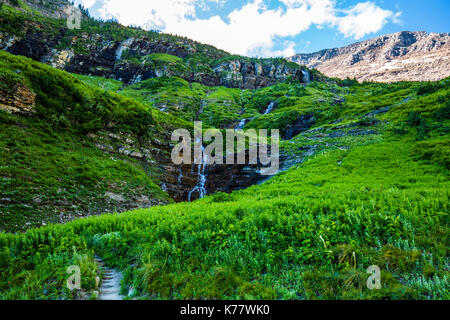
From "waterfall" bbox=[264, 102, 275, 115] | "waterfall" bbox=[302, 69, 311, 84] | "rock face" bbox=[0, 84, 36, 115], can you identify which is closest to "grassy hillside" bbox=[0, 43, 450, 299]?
"rock face" bbox=[0, 84, 36, 115]

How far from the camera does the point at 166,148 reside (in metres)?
32.3

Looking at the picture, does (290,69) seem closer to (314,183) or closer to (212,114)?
(212,114)

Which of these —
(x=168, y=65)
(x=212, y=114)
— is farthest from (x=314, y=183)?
(x=168, y=65)

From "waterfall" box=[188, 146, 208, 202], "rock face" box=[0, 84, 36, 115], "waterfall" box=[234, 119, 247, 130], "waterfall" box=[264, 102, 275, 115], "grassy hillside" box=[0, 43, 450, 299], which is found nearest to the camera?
"grassy hillside" box=[0, 43, 450, 299]

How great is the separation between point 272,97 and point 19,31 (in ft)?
441

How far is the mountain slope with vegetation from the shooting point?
4574 millimetres

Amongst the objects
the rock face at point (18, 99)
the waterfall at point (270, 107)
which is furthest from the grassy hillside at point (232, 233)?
the waterfall at point (270, 107)

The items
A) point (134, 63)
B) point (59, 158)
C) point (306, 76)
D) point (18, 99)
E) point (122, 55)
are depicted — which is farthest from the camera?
point (306, 76)
